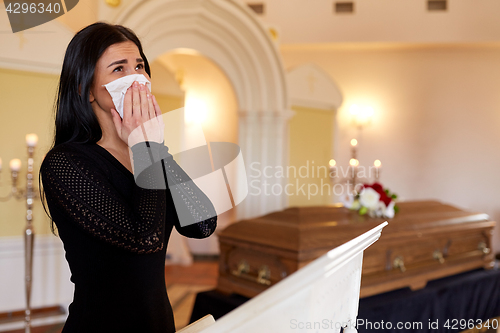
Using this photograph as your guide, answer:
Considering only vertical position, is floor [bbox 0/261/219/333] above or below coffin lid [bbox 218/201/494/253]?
below

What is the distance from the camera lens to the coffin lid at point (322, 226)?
235 centimetres

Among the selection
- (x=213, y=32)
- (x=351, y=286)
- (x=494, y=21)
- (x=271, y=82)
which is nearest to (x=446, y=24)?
(x=494, y=21)

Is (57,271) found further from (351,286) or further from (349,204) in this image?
(351,286)

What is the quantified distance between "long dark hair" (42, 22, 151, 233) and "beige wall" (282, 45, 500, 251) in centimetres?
635

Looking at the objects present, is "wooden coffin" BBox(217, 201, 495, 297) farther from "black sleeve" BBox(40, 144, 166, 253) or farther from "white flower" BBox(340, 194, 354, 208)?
"black sleeve" BBox(40, 144, 166, 253)

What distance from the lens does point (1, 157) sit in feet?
12.0

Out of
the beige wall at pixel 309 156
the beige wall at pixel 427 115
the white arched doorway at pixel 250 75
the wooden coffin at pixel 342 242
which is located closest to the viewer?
the wooden coffin at pixel 342 242

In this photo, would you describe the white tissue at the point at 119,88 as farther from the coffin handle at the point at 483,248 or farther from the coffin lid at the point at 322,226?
the coffin handle at the point at 483,248

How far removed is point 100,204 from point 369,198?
90.7 inches

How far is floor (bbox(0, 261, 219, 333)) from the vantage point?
4140mm

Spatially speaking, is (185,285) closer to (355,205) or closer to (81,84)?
(355,205)

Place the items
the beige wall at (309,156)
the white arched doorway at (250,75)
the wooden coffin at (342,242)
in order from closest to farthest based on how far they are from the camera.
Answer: the wooden coffin at (342,242)
the white arched doorway at (250,75)
the beige wall at (309,156)

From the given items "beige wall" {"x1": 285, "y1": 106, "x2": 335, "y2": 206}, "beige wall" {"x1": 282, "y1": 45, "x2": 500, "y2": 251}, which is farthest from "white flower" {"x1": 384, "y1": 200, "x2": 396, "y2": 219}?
"beige wall" {"x1": 282, "y1": 45, "x2": 500, "y2": 251}

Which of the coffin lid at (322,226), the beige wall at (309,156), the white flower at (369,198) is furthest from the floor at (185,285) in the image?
the beige wall at (309,156)
